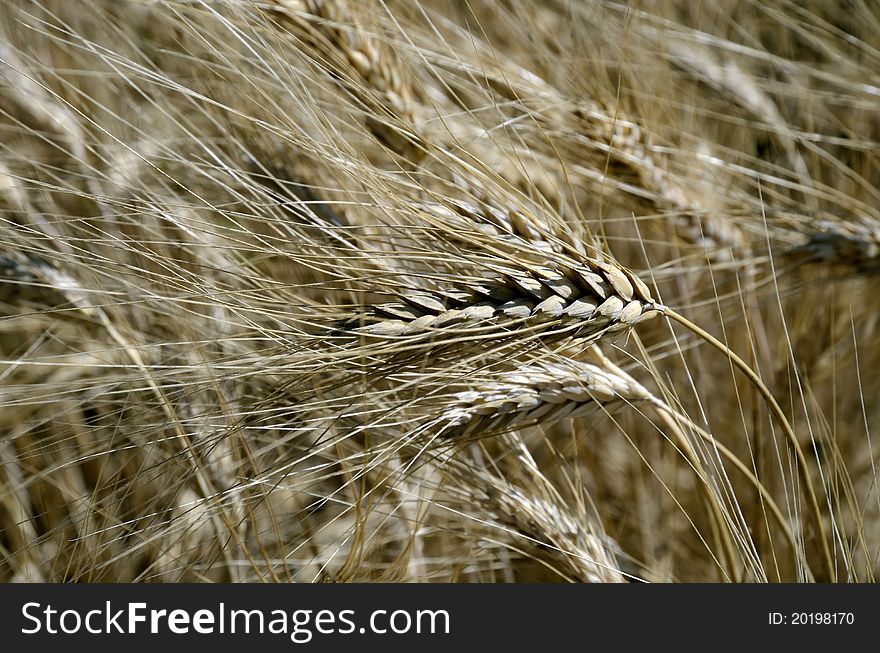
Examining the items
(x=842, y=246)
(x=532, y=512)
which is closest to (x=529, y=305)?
(x=532, y=512)

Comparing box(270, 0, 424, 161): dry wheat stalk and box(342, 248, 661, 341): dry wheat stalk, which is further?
box(270, 0, 424, 161): dry wheat stalk

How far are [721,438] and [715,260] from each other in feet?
1.07

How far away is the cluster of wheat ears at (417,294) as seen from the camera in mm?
591

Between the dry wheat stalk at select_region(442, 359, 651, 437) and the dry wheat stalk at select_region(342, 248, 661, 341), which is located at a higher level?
the dry wheat stalk at select_region(342, 248, 661, 341)

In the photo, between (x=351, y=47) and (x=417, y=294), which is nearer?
(x=417, y=294)

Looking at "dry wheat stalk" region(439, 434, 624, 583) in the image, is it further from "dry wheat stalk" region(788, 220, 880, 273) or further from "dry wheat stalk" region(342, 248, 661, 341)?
"dry wheat stalk" region(788, 220, 880, 273)

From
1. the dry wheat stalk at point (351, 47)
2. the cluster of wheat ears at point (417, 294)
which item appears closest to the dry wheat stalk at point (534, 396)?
the cluster of wheat ears at point (417, 294)

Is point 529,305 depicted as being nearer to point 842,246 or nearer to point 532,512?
point 532,512

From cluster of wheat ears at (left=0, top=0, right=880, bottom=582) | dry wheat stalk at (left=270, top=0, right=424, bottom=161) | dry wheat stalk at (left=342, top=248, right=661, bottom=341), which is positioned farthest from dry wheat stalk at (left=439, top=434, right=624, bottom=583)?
dry wheat stalk at (left=270, top=0, right=424, bottom=161)

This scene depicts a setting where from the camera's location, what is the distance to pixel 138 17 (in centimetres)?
120

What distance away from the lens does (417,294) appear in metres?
0.58

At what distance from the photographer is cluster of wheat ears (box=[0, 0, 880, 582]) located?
0.59 metres

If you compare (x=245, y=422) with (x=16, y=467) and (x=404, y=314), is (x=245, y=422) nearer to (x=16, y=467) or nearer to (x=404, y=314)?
(x=404, y=314)

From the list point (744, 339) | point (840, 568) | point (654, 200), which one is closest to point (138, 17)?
point (654, 200)
